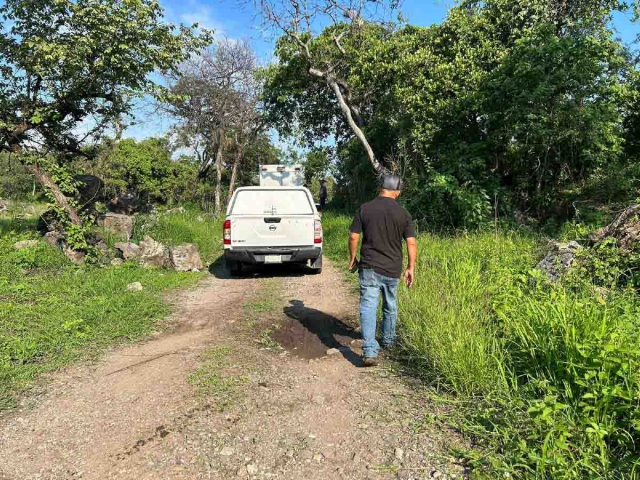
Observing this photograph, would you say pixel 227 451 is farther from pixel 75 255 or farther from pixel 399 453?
pixel 75 255

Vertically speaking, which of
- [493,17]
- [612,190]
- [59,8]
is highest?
[493,17]

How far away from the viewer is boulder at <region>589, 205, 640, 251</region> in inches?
208

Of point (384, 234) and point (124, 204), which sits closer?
point (384, 234)

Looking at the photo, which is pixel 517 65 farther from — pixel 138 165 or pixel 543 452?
pixel 138 165

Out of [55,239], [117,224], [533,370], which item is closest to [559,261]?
[533,370]

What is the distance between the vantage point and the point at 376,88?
13.2 m

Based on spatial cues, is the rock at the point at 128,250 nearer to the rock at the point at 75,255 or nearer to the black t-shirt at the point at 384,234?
the rock at the point at 75,255

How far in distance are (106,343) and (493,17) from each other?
444 inches

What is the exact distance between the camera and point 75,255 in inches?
339

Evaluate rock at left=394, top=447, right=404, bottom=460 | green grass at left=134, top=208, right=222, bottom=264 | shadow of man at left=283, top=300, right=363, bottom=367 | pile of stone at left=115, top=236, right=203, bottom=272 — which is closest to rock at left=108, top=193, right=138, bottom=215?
green grass at left=134, top=208, right=222, bottom=264

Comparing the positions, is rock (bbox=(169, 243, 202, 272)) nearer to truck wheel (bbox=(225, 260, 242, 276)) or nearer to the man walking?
truck wheel (bbox=(225, 260, 242, 276))

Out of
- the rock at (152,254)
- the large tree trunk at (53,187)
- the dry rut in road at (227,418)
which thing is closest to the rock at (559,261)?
the dry rut in road at (227,418)

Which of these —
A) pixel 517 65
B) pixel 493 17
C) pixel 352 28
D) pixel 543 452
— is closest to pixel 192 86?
pixel 352 28

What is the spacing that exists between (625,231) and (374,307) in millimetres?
3736
